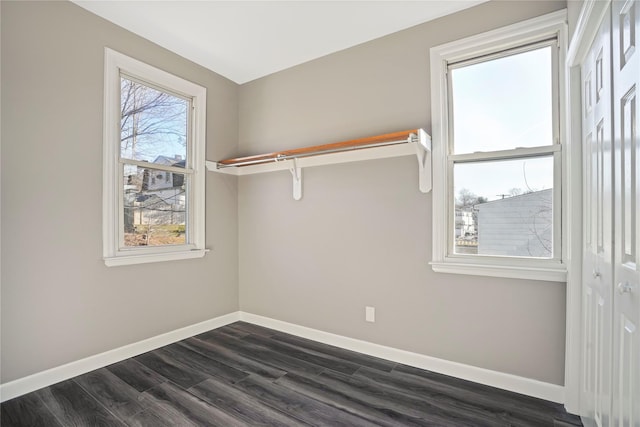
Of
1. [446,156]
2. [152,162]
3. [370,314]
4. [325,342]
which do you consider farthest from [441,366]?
[152,162]

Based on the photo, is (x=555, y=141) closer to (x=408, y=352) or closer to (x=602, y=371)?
(x=602, y=371)

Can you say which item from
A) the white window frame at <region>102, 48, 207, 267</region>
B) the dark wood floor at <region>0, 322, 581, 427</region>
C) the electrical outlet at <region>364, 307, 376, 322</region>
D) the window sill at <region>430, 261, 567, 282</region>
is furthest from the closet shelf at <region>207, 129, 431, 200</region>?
the dark wood floor at <region>0, 322, 581, 427</region>

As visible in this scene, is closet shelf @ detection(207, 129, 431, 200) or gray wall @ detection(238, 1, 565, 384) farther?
closet shelf @ detection(207, 129, 431, 200)

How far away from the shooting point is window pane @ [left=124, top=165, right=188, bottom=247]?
2680 mm

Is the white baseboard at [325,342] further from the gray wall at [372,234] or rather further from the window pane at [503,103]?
the window pane at [503,103]

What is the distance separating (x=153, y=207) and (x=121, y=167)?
1.41ft

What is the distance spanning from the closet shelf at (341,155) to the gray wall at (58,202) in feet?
3.86

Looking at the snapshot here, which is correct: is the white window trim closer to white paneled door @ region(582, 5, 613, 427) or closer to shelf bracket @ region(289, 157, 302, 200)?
white paneled door @ region(582, 5, 613, 427)

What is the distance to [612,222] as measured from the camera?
1253 mm

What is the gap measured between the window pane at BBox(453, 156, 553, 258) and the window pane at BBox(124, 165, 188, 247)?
2.48 m

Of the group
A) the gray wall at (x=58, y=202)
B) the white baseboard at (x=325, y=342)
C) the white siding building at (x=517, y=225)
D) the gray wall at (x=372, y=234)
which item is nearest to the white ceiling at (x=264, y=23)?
the gray wall at (x=372, y=234)

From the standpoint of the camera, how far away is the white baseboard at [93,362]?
2.02m

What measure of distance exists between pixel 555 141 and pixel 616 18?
1.02 meters

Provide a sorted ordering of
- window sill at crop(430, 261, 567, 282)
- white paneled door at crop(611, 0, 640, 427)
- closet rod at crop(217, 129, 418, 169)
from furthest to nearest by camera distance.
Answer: closet rod at crop(217, 129, 418, 169)
window sill at crop(430, 261, 567, 282)
white paneled door at crop(611, 0, 640, 427)
